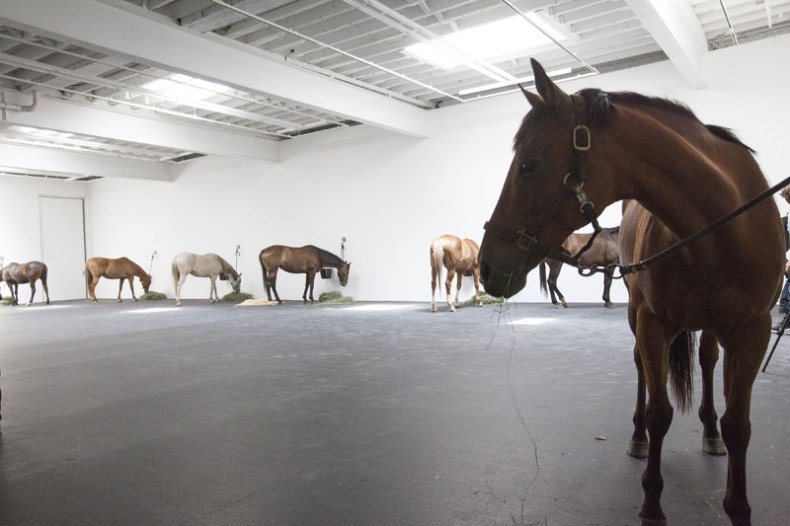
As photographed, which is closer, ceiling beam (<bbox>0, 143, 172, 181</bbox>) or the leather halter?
the leather halter

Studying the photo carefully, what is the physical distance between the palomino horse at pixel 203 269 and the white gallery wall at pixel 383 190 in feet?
1.66

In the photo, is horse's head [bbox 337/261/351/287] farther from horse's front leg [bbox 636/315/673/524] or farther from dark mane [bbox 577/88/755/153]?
dark mane [bbox 577/88/755/153]

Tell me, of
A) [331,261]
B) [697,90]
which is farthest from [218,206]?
[697,90]

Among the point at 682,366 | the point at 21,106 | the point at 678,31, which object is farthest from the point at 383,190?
the point at 682,366

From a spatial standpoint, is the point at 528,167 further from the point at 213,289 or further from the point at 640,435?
the point at 213,289

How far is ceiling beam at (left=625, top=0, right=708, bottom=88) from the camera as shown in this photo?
580 centimetres

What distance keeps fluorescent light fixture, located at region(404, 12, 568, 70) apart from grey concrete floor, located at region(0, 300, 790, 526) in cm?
442

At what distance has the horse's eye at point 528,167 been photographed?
4.57 feet

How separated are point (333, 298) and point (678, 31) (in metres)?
8.07

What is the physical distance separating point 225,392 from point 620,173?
3.03 meters

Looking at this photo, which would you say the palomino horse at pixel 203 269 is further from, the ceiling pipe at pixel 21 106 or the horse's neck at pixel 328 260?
the ceiling pipe at pixel 21 106

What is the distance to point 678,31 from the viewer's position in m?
6.68

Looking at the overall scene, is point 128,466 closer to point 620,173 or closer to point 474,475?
point 474,475

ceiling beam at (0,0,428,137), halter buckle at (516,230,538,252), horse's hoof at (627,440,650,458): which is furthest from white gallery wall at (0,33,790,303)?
halter buckle at (516,230,538,252)
